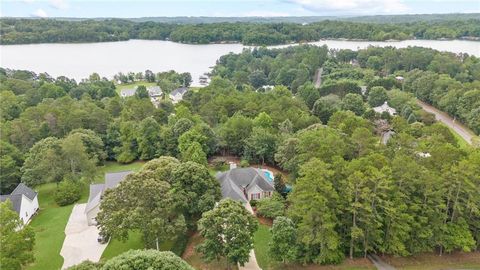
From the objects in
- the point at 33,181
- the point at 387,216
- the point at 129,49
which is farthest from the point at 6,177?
the point at 129,49

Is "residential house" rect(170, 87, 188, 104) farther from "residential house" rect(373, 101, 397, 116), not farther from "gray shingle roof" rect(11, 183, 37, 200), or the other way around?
"gray shingle roof" rect(11, 183, 37, 200)

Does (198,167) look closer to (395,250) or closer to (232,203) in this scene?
(232,203)

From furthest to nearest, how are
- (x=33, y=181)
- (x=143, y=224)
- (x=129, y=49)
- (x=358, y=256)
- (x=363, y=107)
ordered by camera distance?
(x=129, y=49) → (x=363, y=107) → (x=33, y=181) → (x=358, y=256) → (x=143, y=224)

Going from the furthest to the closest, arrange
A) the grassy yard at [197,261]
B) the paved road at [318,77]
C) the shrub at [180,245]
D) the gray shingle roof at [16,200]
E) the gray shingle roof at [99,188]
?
1. the paved road at [318,77]
2. the gray shingle roof at [99,188]
3. the gray shingle roof at [16,200]
4. the shrub at [180,245]
5. the grassy yard at [197,261]

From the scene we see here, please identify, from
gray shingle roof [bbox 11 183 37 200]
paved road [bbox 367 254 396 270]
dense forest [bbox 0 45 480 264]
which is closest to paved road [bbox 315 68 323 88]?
dense forest [bbox 0 45 480 264]

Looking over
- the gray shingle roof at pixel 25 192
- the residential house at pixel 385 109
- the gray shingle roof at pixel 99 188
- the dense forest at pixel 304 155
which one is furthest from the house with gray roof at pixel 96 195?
the residential house at pixel 385 109

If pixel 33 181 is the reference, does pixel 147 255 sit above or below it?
above

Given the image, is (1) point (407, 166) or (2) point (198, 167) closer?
(1) point (407, 166)

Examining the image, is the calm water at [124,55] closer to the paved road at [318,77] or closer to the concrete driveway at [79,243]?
the paved road at [318,77]
